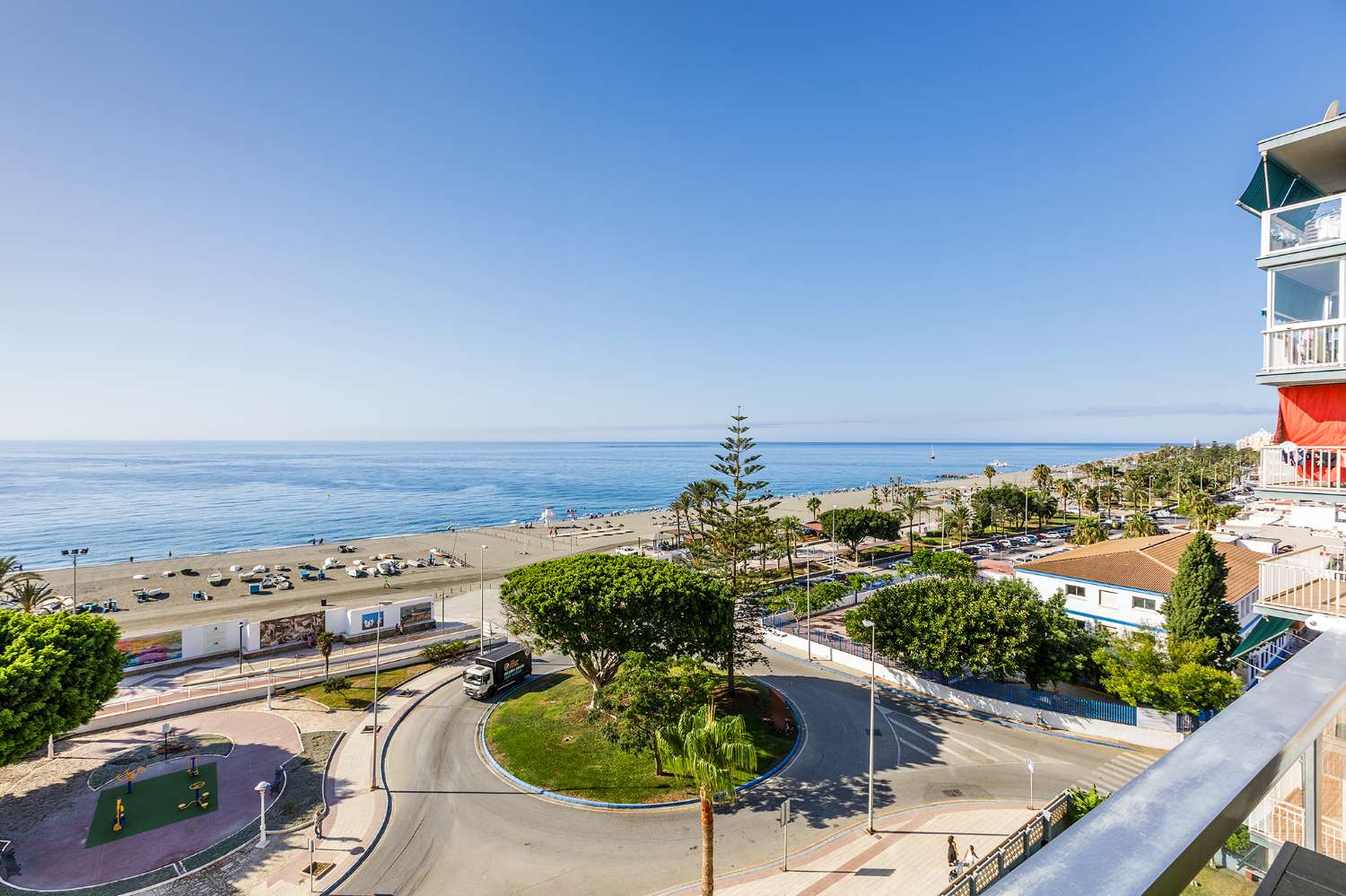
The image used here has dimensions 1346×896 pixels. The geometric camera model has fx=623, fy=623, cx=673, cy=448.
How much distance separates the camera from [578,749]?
24.3 m

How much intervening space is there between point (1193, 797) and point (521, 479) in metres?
188

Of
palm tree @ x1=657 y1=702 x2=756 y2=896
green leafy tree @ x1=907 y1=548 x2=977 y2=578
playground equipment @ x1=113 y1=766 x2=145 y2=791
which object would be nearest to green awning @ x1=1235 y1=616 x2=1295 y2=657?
palm tree @ x1=657 y1=702 x2=756 y2=896

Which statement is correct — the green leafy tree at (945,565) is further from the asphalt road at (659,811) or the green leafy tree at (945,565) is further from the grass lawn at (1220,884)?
the grass lawn at (1220,884)

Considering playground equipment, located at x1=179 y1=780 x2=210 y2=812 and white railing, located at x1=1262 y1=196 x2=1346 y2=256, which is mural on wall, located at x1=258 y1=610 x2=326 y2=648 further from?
white railing, located at x1=1262 y1=196 x2=1346 y2=256

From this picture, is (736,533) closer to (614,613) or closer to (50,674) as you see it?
(614,613)

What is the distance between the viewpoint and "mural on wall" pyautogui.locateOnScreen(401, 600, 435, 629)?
41.3 meters

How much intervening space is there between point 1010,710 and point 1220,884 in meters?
29.0

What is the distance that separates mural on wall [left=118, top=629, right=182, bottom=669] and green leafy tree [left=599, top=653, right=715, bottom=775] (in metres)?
28.7

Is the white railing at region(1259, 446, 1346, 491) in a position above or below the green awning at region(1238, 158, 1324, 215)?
below

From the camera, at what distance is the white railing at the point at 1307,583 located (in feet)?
32.2

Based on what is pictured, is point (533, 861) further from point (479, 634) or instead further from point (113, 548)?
point (113, 548)

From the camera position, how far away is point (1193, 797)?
189 centimetres

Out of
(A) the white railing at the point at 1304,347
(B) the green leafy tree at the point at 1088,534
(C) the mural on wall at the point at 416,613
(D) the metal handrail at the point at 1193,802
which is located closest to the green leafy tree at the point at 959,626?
(A) the white railing at the point at 1304,347

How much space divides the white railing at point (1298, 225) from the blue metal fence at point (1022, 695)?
21.8 m
